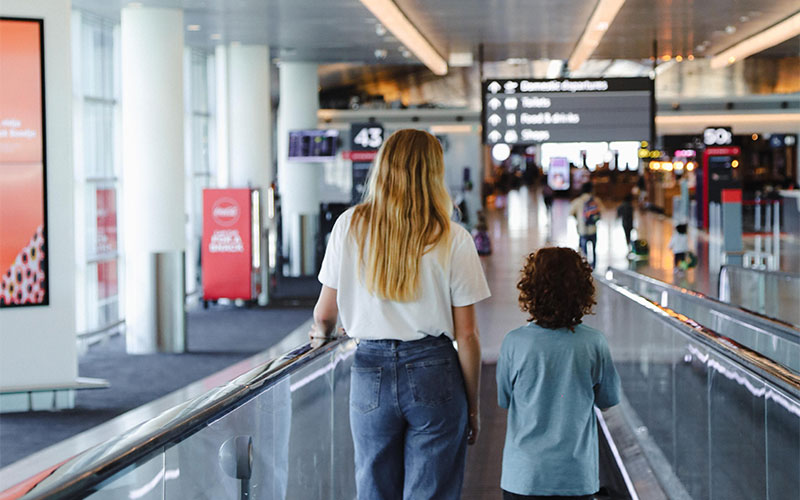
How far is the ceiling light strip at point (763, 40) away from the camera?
551 inches

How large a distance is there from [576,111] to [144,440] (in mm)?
10866

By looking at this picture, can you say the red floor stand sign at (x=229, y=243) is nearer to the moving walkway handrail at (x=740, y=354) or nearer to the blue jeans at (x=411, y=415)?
the moving walkway handrail at (x=740, y=354)

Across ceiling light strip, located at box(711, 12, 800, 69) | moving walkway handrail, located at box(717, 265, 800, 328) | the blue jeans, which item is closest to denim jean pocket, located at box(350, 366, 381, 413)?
the blue jeans

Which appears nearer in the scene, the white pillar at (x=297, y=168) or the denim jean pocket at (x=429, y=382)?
the denim jean pocket at (x=429, y=382)

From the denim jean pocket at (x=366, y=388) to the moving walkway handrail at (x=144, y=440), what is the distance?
1.21 ft

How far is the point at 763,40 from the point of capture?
15188mm

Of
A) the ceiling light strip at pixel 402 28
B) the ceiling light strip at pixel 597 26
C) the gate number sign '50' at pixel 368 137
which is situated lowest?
the gate number sign '50' at pixel 368 137

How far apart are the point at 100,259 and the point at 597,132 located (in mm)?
7116

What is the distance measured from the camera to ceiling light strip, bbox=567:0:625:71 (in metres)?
12.4

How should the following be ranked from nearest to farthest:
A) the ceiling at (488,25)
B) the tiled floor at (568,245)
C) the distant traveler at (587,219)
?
the ceiling at (488,25) < the tiled floor at (568,245) < the distant traveler at (587,219)

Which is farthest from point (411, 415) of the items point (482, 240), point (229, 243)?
point (482, 240)

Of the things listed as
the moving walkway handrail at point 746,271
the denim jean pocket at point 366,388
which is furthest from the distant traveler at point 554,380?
the moving walkway handrail at point 746,271

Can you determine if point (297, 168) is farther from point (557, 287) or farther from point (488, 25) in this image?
point (557, 287)

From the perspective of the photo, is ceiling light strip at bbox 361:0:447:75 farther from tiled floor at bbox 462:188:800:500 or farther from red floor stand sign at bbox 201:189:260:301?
red floor stand sign at bbox 201:189:260:301
